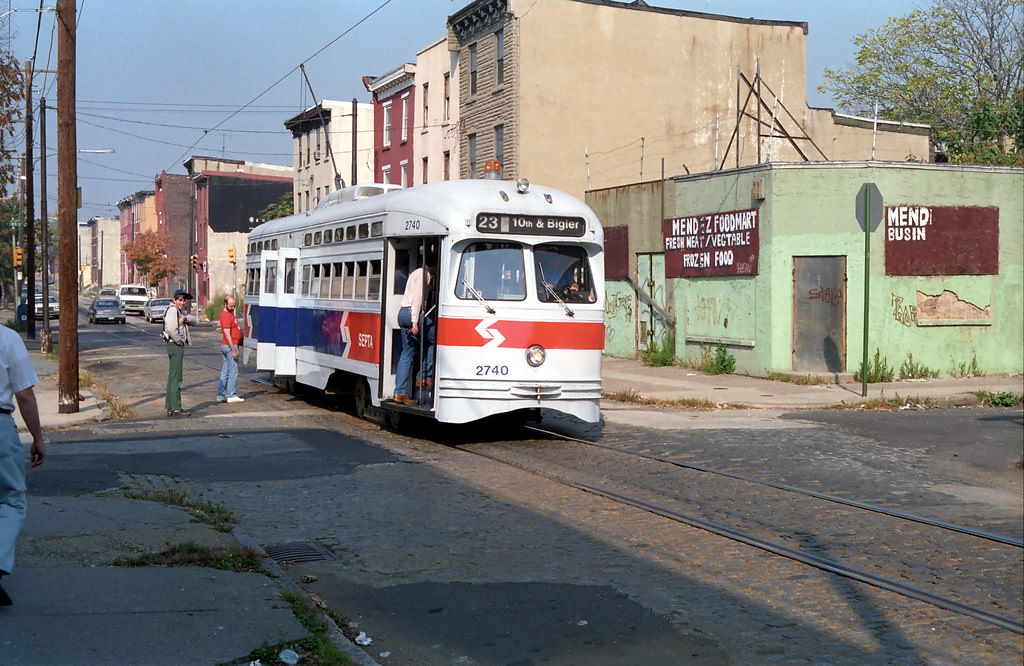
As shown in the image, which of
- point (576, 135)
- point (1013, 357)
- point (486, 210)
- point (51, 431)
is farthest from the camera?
point (576, 135)

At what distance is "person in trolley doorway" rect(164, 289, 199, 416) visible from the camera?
17219mm

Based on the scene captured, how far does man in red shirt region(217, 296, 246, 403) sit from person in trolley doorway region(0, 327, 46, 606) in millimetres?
12333

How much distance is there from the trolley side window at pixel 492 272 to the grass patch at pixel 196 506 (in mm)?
4459

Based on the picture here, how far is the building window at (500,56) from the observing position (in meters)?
36.7

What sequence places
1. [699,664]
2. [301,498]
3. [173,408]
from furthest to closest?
1. [173,408]
2. [301,498]
3. [699,664]

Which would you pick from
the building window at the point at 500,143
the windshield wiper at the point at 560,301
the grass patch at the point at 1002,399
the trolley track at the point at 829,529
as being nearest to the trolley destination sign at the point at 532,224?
the windshield wiper at the point at 560,301

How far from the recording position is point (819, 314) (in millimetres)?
22922

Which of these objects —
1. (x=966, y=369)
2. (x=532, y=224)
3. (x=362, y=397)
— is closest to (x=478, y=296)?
(x=532, y=224)

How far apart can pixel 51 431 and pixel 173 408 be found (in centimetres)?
192

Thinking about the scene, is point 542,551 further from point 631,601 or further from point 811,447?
point 811,447

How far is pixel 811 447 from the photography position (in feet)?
45.0

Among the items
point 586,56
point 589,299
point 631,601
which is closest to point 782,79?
point 586,56

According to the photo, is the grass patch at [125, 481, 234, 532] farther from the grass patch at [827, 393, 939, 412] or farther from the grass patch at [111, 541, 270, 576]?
the grass patch at [827, 393, 939, 412]

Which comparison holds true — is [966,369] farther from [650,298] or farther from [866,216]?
[650,298]
